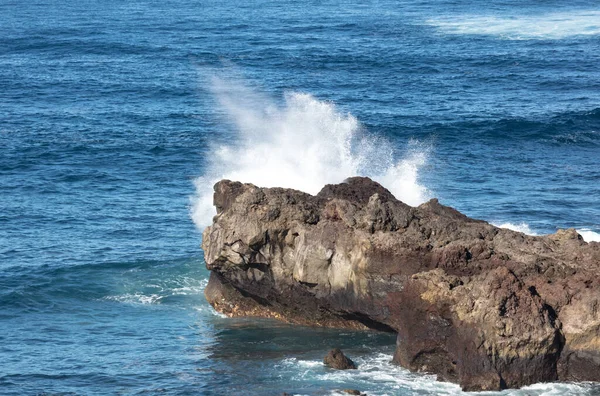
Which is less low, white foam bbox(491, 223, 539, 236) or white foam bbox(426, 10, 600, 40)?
white foam bbox(426, 10, 600, 40)

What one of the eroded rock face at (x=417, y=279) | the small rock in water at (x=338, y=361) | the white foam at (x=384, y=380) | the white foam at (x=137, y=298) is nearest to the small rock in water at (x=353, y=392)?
the white foam at (x=384, y=380)

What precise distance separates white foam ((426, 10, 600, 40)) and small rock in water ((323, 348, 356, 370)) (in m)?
85.7

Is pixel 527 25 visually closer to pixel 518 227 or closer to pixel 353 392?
pixel 518 227

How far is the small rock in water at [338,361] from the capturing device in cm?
4159

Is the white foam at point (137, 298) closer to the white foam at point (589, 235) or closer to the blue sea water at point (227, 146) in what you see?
the blue sea water at point (227, 146)

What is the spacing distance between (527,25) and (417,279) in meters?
95.3

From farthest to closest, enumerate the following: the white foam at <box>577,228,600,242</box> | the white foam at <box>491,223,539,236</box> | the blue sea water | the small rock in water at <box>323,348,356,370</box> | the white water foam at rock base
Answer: the white foam at <box>491,223,539,236</box> < the white water foam at rock base < the white foam at <box>577,228,600,242</box> < the blue sea water < the small rock in water at <box>323,348,356,370</box>

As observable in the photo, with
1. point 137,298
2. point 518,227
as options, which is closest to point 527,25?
point 518,227

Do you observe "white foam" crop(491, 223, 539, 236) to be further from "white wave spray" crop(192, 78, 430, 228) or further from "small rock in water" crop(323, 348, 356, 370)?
"small rock in water" crop(323, 348, 356, 370)

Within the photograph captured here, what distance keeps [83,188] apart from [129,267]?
16.1m

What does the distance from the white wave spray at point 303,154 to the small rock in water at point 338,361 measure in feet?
74.4

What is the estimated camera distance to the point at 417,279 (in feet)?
134

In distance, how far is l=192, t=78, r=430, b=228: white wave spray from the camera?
2635 inches

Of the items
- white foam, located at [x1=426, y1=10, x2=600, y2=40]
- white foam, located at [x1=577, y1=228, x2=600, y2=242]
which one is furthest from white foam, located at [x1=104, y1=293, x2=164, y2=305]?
white foam, located at [x1=426, y1=10, x2=600, y2=40]
